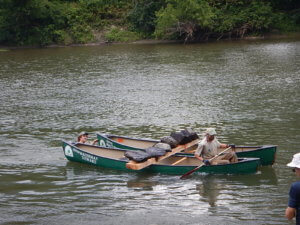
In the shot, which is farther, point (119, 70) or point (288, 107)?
point (119, 70)

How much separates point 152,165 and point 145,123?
6.70m

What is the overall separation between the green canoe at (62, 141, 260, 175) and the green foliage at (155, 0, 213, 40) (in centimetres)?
3644

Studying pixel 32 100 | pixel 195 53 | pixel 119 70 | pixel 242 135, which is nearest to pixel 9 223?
pixel 242 135

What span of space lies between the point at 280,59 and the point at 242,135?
65.4ft

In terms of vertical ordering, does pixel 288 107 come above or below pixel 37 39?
below

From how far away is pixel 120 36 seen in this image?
57250mm

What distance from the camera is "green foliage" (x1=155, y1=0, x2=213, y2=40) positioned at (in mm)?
51781

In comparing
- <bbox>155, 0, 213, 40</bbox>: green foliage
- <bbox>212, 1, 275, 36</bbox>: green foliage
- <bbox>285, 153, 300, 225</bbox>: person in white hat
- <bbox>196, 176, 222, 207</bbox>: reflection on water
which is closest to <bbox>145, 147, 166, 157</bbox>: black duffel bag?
<bbox>196, 176, 222, 207</bbox>: reflection on water

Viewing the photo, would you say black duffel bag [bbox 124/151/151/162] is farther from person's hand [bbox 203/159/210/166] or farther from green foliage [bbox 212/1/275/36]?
green foliage [bbox 212/1/275/36]

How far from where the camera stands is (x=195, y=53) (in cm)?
4450

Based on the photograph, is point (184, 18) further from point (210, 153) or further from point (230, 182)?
point (230, 182)

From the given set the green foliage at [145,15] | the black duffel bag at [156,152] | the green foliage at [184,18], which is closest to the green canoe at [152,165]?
the black duffel bag at [156,152]

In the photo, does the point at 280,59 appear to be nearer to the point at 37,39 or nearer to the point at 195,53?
the point at 195,53

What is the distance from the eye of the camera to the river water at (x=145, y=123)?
1298cm
